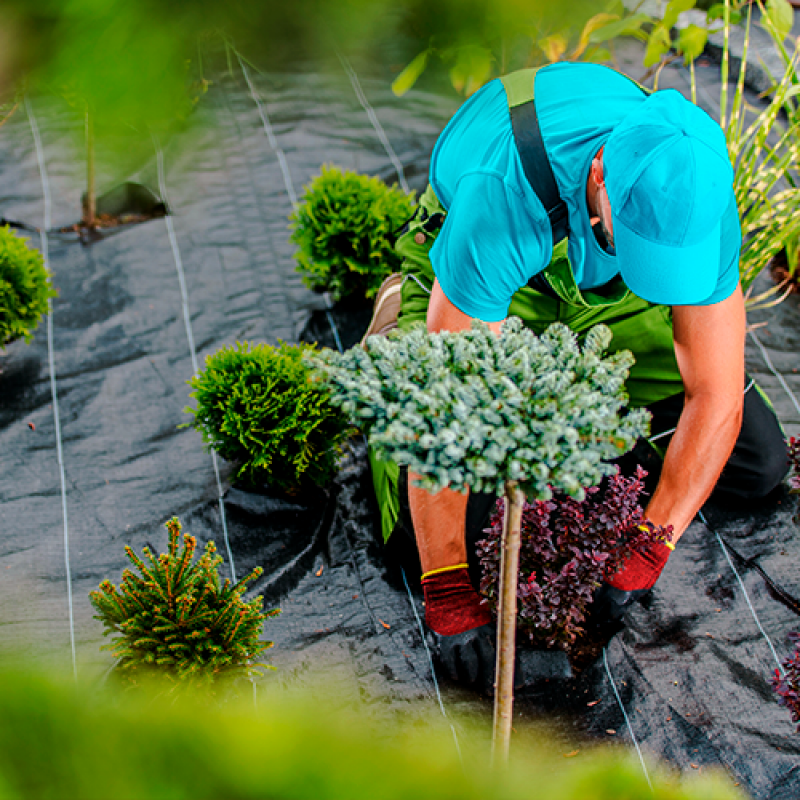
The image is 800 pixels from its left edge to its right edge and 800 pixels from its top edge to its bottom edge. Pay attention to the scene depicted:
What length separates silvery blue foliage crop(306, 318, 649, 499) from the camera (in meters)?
0.99

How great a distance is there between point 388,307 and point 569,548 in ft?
3.93

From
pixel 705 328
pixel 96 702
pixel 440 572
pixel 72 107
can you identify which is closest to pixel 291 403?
pixel 440 572

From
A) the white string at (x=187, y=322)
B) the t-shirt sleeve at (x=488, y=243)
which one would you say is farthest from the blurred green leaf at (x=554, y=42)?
the white string at (x=187, y=322)

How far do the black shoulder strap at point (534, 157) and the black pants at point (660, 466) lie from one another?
0.96m

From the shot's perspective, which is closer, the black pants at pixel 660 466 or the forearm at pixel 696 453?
the forearm at pixel 696 453

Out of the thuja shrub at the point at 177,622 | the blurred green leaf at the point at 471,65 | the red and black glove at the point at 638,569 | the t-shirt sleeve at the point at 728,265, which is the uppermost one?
the blurred green leaf at the point at 471,65

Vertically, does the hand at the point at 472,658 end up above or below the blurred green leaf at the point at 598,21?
below

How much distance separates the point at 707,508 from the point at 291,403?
5.17 ft

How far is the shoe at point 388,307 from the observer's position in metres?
2.48

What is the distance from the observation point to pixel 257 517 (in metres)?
2.42

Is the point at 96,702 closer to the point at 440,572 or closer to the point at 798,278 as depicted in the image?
the point at 440,572

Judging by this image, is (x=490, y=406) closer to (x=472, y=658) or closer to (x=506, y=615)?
(x=506, y=615)

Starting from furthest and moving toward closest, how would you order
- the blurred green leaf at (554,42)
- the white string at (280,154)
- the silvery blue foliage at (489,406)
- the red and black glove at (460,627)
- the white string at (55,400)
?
the white string at (280,154) → the white string at (55,400) → the red and black glove at (460,627) → the silvery blue foliage at (489,406) → the blurred green leaf at (554,42)

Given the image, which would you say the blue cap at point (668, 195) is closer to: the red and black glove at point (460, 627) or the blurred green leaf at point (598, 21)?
the blurred green leaf at point (598, 21)
